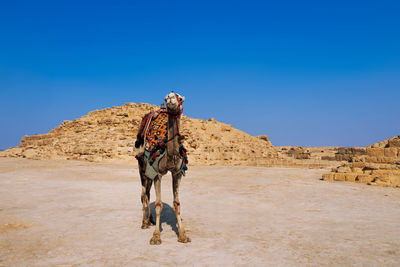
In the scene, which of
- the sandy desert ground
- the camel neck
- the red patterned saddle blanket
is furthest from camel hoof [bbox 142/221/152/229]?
the camel neck

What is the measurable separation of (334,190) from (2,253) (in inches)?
392

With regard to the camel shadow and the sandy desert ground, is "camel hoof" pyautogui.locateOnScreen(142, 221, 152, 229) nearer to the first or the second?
the sandy desert ground

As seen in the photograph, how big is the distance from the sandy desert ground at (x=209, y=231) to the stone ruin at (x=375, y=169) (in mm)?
3415

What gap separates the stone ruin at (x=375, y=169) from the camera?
11538 mm

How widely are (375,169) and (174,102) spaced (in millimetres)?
12466

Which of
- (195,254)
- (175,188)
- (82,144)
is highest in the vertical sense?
(82,144)

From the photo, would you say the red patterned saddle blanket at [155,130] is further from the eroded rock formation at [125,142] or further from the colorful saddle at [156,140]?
the eroded rock formation at [125,142]

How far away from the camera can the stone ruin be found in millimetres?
11538

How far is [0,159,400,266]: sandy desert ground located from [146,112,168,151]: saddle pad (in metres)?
1.64

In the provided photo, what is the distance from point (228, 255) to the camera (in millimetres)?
3723

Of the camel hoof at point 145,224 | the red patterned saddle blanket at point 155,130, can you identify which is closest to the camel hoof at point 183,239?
the camel hoof at point 145,224

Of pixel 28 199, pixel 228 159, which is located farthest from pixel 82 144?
pixel 28 199

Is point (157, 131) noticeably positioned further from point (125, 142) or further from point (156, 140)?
point (125, 142)

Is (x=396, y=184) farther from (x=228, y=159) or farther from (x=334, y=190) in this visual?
(x=228, y=159)
